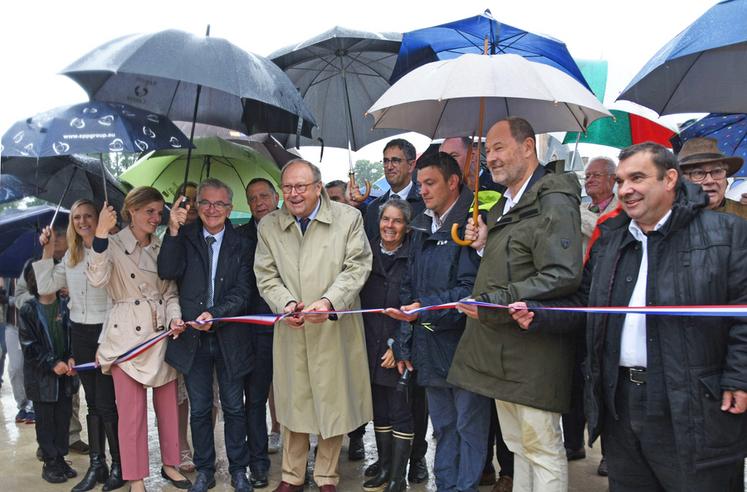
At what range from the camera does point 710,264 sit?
9.26ft

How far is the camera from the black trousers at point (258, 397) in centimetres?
502

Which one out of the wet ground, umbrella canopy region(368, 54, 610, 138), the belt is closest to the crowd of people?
the belt

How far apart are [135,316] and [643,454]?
3436 mm

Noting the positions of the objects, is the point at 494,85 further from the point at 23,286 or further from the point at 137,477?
the point at 23,286

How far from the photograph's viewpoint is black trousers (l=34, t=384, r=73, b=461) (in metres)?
5.18

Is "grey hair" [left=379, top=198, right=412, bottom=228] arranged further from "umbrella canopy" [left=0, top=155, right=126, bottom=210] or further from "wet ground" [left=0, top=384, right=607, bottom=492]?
"umbrella canopy" [left=0, top=155, right=126, bottom=210]

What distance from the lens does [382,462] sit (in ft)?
16.1

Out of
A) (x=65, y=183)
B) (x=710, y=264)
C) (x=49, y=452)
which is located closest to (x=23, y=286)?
(x=65, y=183)

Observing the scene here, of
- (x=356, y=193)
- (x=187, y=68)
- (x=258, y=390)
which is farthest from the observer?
(x=356, y=193)

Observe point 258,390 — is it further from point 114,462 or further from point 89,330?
point 89,330

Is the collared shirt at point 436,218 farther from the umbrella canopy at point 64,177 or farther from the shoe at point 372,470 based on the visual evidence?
the umbrella canopy at point 64,177

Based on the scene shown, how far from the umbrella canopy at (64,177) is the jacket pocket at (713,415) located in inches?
177

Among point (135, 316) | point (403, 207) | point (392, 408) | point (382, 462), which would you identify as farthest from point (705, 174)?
point (135, 316)

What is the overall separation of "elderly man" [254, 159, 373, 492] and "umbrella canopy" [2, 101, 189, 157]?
1022mm
